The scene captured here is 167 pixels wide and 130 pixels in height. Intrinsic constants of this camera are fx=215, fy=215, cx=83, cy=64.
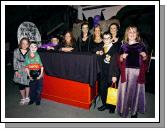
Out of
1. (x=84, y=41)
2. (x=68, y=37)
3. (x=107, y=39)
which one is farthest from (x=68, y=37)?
(x=107, y=39)

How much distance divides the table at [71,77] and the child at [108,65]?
13 cm

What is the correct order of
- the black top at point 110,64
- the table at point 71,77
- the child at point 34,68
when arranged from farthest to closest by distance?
the child at point 34,68 → the table at point 71,77 → the black top at point 110,64

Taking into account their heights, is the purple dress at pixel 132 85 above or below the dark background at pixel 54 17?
below

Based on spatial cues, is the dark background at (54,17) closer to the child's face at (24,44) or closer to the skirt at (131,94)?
the child's face at (24,44)

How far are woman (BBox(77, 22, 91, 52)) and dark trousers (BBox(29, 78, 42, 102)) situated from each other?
964 mm

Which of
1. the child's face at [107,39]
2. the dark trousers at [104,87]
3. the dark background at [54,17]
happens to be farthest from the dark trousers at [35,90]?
the dark background at [54,17]

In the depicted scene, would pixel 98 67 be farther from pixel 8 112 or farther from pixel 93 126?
pixel 8 112

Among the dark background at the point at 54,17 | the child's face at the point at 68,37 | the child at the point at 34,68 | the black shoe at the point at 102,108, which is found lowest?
the black shoe at the point at 102,108

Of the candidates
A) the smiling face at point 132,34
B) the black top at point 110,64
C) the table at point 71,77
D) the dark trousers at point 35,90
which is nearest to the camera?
the smiling face at point 132,34

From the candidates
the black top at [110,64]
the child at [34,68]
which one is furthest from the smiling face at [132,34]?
the child at [34,68]

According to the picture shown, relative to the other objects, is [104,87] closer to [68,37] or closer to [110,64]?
[110,64]

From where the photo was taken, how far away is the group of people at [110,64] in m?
3.16

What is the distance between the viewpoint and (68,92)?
13.0 feet

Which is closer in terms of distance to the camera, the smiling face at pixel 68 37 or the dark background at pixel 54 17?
the smiling face at pixel 68 37
